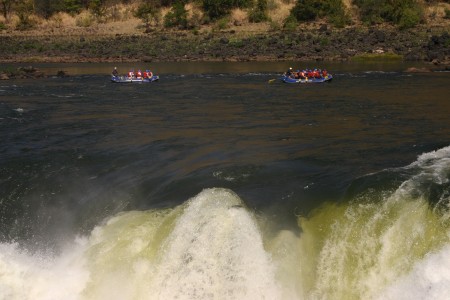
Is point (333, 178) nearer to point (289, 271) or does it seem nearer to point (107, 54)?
point (289, 271)

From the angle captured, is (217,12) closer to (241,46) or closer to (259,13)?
(259,13)

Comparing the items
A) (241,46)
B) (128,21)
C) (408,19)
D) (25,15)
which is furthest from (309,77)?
(25,15)

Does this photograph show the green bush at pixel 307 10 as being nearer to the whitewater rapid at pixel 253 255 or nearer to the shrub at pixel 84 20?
the shrub at pixel 84 20

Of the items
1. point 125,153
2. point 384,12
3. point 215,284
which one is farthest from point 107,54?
point 215,284

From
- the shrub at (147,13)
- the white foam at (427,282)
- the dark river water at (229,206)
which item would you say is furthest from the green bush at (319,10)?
the white foam at (427,282)

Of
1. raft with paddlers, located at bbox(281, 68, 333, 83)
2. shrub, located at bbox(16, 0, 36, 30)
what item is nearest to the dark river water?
raft with paddlers, located at bbox(281, 68, 333, 83)
